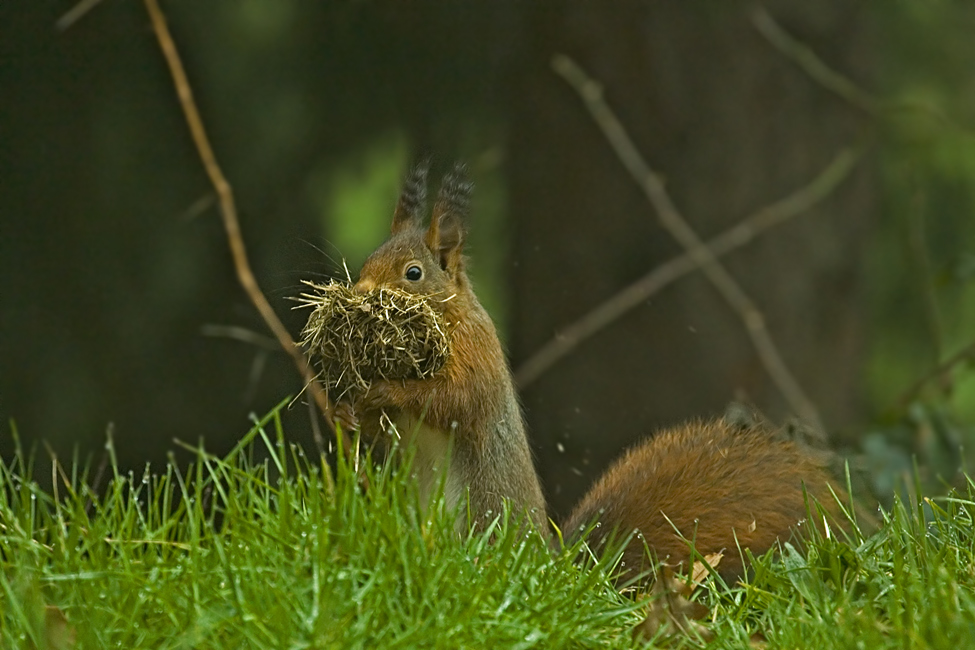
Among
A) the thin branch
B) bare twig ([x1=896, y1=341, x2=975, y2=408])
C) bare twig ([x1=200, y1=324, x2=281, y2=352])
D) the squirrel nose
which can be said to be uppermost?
the squirrel nose

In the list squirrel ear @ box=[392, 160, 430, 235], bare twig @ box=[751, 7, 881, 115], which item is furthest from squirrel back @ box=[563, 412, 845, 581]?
bare twig @ box=[751, 7, 881, 115]

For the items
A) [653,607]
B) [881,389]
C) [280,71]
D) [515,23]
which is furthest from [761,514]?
[881,389]

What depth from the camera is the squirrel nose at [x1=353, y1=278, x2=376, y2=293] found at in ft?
7.07

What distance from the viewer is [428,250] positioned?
2.26m

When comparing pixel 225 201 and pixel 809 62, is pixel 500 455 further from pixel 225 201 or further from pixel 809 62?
pixel 809 62

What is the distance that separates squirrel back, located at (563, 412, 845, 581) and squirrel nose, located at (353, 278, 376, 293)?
1.91 feet

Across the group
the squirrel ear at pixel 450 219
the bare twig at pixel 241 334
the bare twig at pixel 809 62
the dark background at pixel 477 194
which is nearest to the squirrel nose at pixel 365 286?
the squirrel ear at pixel 450 219

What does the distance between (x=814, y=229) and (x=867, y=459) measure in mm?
844

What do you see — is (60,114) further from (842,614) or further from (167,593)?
(842,614)

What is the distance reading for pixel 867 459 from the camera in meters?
2.77

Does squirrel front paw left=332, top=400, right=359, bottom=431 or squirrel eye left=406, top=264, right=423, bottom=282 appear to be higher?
squirrel eye left=406, top=264, right=423, bottom=282

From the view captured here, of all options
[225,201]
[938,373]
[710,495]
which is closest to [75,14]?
[225,201]

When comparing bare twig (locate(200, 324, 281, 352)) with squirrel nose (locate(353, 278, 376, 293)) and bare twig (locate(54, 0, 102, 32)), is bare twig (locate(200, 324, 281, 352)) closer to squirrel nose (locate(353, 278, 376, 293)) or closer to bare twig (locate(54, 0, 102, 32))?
squirrel nose (locate(353, 278, 376, 293))

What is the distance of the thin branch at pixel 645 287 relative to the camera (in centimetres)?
319
